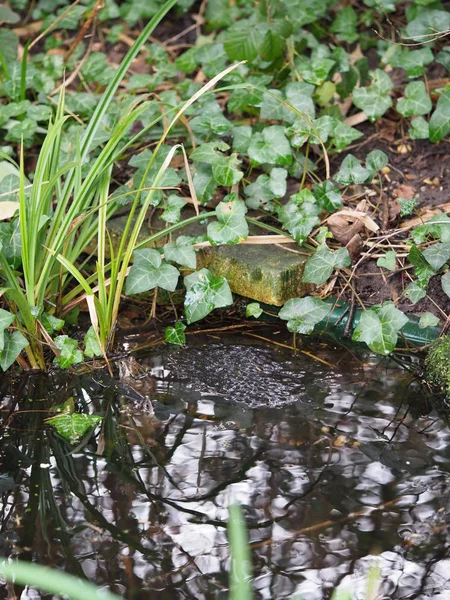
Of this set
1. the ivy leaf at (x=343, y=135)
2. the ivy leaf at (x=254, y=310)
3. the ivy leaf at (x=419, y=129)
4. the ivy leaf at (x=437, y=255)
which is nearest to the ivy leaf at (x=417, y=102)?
the ivy leaf at (x=419, y=129)

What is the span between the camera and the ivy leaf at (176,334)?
2221 millimetres

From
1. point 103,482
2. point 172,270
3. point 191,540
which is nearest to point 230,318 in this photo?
point 172,270

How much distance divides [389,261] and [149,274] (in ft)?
2.35

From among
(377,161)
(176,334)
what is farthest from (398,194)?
(176,334)

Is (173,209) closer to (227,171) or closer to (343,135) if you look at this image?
(227,171)

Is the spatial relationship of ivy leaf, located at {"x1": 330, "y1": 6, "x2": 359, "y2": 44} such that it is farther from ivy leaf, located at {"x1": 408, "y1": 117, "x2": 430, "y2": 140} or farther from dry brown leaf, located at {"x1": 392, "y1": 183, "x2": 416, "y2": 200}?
dry brown leaf, located at {"x1": 392, "y1": 183, "x2": 416, "y2": 200}

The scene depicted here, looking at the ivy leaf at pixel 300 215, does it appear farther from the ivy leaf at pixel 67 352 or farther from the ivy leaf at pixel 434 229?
the ivy leaf at pixel 67 352

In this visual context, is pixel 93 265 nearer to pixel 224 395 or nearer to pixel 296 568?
pixel 224 395

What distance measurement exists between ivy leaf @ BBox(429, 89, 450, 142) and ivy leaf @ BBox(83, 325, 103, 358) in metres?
1.36

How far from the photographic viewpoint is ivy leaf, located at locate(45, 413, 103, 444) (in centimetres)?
189

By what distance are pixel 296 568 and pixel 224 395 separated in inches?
25.4

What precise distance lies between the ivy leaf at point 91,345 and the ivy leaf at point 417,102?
138 centimetres

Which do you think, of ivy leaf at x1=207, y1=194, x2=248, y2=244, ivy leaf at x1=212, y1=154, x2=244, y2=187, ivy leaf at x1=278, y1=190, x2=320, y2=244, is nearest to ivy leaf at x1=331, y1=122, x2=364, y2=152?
ivy leaf at x1=278, y1=190, x2=320, y2=244

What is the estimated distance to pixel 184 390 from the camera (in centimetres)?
206
